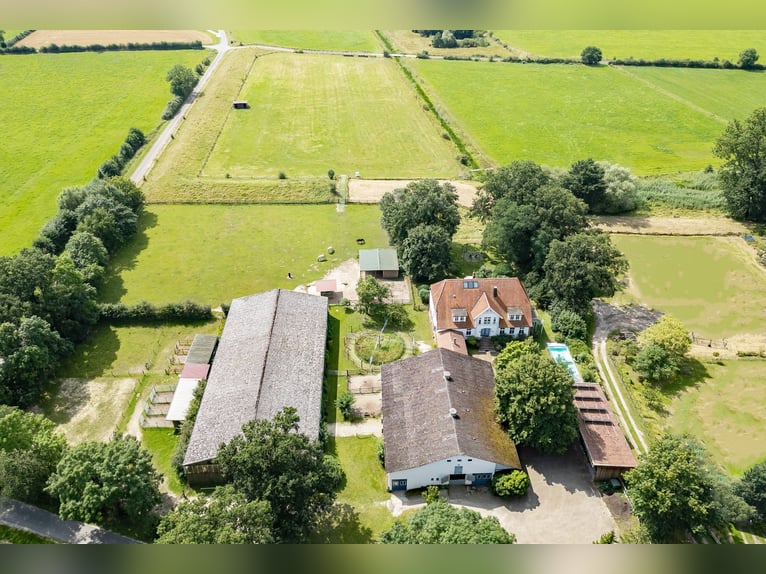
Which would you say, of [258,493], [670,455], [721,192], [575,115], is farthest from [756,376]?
[575,115]

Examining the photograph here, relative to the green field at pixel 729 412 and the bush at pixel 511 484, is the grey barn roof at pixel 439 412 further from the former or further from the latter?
the green field at pixel 729 412

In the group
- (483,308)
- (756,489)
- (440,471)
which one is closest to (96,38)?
(483,308)

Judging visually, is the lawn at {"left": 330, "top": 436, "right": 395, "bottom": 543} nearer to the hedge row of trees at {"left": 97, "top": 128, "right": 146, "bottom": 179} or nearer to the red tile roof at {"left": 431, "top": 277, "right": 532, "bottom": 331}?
the red tile roof at {"left": 431, "top": 277, "right": 532, "bottom": 331}

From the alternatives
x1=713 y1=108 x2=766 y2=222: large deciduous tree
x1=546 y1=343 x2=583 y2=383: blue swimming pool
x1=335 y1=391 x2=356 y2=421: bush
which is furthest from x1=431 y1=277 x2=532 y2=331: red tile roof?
x1=713 y1=108 x2=766 y2=222: large deciduous tree
